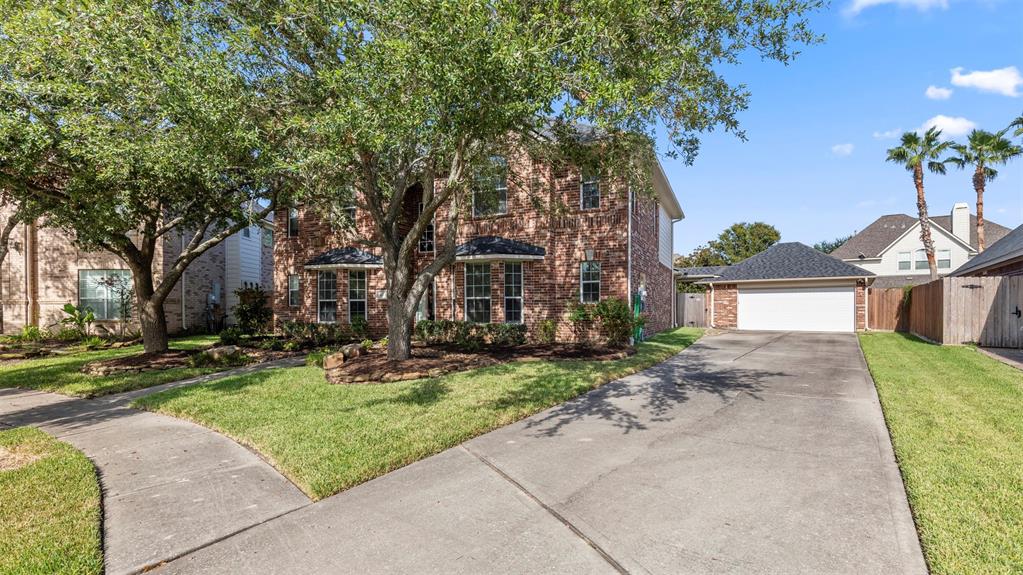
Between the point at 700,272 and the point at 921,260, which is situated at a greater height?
the point at 921,260

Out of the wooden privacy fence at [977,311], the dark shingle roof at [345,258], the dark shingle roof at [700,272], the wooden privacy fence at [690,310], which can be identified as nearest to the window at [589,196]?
the dark shingle roof at [345,258]

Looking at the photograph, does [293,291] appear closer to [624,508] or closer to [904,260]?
[624,508]

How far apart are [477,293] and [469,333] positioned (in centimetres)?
135

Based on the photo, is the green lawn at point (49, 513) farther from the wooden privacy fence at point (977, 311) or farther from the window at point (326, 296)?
the wooden privacy fence at point (977, 311)

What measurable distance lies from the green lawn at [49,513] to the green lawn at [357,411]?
130 centimetres

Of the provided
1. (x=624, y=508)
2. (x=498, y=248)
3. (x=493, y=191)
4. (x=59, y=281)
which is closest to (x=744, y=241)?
(x=498, y=248)

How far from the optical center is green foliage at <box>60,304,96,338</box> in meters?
16.3

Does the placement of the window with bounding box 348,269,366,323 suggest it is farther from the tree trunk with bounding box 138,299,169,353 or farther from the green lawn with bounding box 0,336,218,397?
the green lawn with bounding box 0,336,218,397

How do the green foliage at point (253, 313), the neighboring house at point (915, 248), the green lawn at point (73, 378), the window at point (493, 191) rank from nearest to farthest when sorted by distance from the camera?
the green lawn at point (73, 378)
the window at point (493, 191)
the green foliage at point (253, 313)
the neighboring house at point (915, 248)

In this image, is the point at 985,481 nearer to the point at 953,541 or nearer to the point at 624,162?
the point at 953,541

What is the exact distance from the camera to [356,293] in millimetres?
16312

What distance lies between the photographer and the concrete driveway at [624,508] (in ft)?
9.24

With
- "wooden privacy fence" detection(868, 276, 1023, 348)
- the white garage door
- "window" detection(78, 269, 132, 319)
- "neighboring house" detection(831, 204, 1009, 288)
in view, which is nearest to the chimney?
"neighboring house" detection(831, 204, 1009, 288)

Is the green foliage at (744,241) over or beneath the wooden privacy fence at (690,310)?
over
